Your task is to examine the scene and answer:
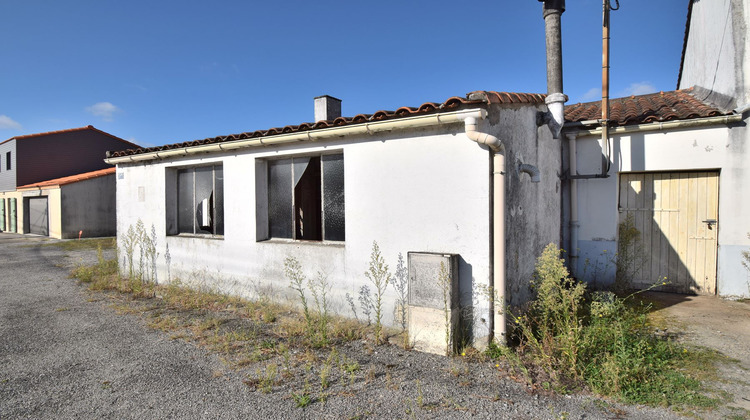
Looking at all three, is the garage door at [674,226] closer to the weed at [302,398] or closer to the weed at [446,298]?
the weed at [446,298]

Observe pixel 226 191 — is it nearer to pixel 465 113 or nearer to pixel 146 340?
pixel 146 340

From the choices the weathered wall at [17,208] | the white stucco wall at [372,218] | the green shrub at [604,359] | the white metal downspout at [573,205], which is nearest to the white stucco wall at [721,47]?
the white metal downspout at [573,205]

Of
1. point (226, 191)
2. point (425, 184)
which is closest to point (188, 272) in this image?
point (226, 191)

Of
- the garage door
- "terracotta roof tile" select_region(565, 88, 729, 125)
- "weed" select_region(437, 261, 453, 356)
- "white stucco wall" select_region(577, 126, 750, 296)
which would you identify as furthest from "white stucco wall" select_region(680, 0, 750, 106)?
"weed" select_region(437, 261, 453, 356)

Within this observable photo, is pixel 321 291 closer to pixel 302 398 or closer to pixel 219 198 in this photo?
pixel 302 398

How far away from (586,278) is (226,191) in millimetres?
6274

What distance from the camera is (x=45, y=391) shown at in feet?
11.9

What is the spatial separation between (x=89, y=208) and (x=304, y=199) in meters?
16.8

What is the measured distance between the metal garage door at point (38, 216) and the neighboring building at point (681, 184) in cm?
2301

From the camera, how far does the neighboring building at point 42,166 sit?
19891 mm

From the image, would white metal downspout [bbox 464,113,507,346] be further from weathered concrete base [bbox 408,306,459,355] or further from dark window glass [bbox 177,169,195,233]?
dark window glass [bbox 177,169,195,233]

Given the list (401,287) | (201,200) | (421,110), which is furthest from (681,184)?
(201,200)

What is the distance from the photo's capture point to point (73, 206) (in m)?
18.3

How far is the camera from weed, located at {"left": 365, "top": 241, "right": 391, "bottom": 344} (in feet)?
16.1
